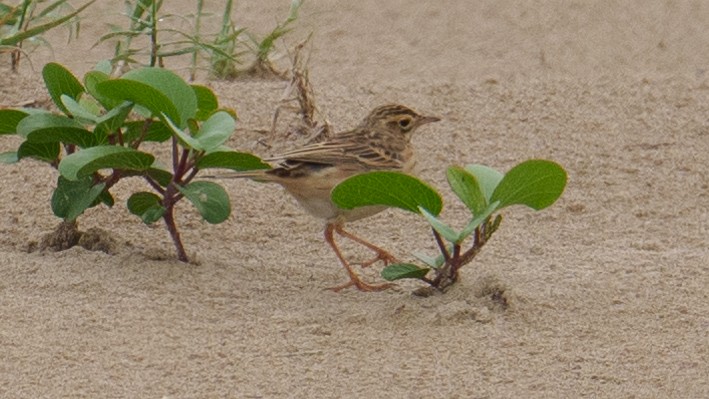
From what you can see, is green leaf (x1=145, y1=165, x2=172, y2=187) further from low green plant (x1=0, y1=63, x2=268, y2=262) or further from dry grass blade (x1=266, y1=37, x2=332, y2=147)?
dry grass blade (x1=266, y1=37, x2=332, y2=147)

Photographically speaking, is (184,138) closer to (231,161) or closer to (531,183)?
(231,161)

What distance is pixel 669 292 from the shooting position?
614 cm

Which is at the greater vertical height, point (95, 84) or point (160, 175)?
point (95, 84)

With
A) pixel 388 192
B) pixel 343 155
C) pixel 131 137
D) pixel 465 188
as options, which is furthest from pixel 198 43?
pixel 465 188

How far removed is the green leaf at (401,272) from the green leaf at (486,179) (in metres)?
0.37

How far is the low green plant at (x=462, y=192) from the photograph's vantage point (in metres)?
5.66

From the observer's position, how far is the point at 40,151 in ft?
20.3

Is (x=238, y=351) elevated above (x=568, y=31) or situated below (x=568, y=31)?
below

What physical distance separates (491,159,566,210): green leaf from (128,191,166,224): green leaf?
4.40ft

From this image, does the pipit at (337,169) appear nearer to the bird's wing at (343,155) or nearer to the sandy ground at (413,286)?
the bird's wing at (343,155)

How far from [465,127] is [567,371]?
289 centimetres

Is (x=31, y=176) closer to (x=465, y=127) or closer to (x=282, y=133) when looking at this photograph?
(x=282, y=133)

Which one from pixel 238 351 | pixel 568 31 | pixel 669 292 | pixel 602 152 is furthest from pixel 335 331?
pixel 568 31

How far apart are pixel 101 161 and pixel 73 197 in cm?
39
